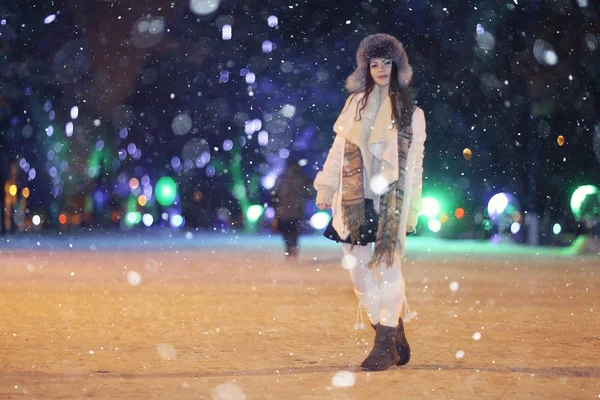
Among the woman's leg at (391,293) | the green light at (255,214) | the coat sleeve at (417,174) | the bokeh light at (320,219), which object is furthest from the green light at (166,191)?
the woman's leg at (391,293)

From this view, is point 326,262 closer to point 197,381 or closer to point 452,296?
point 452,296

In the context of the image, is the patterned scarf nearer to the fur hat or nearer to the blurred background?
the fur hat

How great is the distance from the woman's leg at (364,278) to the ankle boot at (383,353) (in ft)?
0.53

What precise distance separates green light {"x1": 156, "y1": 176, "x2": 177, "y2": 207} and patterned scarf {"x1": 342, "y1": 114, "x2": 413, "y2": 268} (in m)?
94.0

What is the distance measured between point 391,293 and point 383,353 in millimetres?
356

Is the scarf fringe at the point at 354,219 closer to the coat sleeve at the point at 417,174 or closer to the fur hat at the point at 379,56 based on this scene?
the coat sleeve at the point at 417,174

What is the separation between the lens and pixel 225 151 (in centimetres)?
8638

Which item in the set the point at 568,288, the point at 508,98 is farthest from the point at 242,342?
the point at 508,98

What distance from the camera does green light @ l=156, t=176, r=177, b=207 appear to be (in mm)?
100250

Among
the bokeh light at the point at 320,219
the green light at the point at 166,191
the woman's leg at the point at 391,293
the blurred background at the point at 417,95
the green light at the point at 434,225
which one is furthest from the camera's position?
the green light at the point at 166,191

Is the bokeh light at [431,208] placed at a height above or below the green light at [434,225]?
above

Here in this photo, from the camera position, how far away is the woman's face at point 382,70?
6504 millimetres

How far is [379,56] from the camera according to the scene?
6.50m

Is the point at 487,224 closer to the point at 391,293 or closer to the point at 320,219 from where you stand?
the point at 320,219
